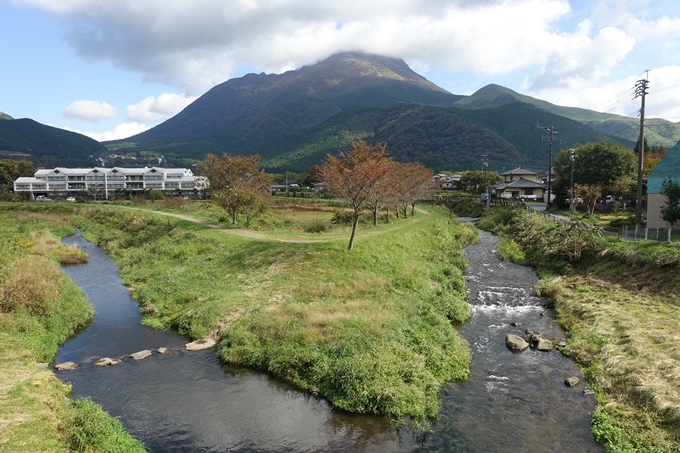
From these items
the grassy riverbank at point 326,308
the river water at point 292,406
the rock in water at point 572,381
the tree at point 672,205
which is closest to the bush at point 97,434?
the river water at point 292,406

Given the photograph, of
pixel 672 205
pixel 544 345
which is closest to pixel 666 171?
pixel 672 205

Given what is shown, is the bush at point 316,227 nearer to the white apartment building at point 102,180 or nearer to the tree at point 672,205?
the tree at point 672,205

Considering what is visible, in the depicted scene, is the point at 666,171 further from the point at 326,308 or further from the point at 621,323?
the point at 326,308

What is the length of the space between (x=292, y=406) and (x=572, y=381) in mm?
9412

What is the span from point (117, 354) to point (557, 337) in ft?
60.1

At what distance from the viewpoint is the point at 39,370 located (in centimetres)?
1307

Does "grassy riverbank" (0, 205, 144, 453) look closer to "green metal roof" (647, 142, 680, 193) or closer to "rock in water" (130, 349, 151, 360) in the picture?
"rock in water" (130, 349, 151, 360)

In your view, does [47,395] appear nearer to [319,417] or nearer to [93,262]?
[319,417]

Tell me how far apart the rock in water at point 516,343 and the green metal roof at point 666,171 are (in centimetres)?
2613

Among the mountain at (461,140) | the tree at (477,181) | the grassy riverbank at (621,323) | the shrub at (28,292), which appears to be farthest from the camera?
the mountain at (461,140)

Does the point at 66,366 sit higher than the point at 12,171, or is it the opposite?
the point at 12,171

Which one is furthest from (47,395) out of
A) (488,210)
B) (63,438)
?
(488,210)

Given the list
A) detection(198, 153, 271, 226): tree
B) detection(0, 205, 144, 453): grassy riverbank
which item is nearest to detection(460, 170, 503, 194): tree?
detection(198, 153, 271, 226): tree

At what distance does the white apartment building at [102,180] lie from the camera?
395 feet
